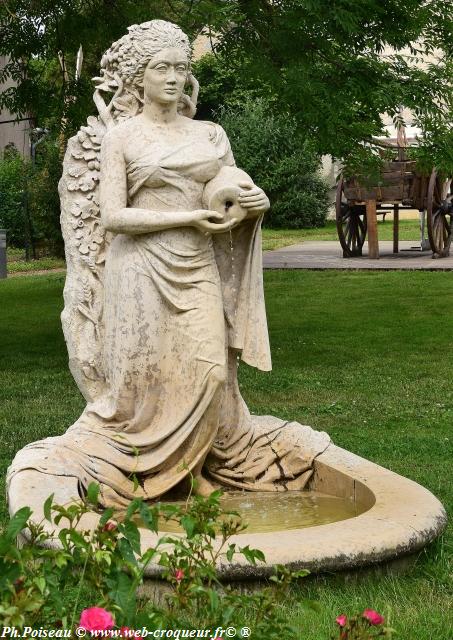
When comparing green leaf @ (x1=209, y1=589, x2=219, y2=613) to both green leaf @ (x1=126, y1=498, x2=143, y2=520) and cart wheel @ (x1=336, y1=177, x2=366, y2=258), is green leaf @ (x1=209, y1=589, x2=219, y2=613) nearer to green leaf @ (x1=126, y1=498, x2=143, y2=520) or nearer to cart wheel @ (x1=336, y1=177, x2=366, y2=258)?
green leaf @ (x1=126, y1=498, x2=143, y2=520)

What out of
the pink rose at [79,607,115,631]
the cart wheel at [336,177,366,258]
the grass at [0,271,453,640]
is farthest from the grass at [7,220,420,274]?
the pink rose at [79,607,115,631]

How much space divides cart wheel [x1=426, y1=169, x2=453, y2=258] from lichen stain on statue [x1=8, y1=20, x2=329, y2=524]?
12.4 meters

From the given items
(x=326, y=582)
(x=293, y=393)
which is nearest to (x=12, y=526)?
(x=326, y=582)

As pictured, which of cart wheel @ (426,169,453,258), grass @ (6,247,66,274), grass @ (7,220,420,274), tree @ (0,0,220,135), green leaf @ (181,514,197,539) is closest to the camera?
green leaf @ (181,514,197,539)

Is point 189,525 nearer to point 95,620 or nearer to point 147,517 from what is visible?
point 147,517

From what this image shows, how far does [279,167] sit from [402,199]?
25.2 ft

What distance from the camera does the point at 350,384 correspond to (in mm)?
10000

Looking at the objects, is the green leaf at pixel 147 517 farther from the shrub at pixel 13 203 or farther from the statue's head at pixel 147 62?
the shrub at pixel 13 203

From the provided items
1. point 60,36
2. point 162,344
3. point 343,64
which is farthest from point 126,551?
point 60,36

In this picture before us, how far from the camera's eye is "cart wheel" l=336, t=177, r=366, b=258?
1884 cm

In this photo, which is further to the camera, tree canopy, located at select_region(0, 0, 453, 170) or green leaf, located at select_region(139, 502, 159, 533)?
tree canopy, located at select_region(0, 0, 453, 170)

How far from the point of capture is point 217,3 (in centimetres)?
1036

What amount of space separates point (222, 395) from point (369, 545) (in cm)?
132

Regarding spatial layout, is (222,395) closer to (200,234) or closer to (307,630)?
(200,234)
